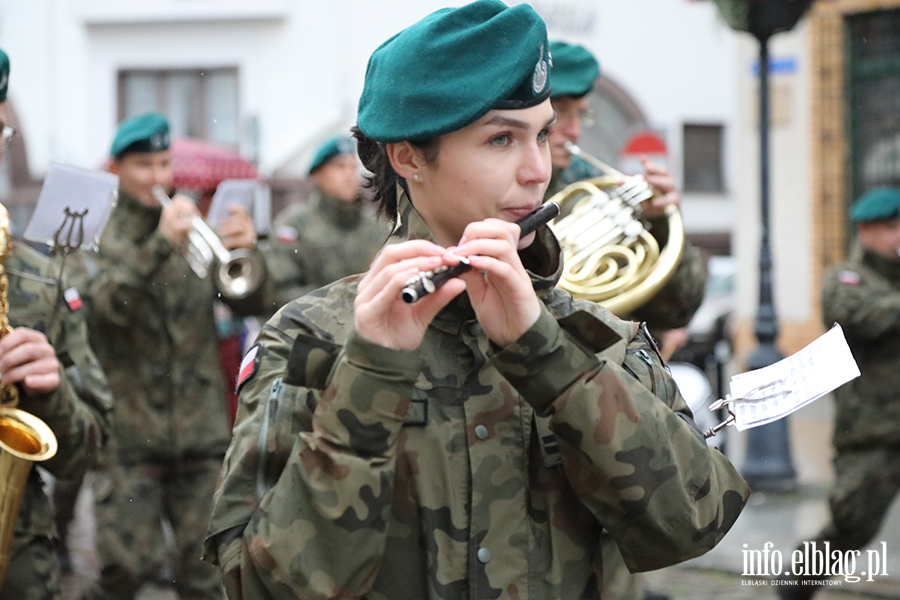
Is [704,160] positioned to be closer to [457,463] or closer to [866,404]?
[866,404]

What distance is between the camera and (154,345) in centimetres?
559

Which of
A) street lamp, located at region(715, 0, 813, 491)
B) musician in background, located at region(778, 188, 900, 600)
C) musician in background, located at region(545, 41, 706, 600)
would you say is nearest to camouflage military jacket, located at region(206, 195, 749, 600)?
musician in background, located at region(545, 41, 706, 600)

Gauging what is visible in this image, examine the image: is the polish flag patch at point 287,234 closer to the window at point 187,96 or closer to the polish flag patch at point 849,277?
the polish flag patch at point 849,277

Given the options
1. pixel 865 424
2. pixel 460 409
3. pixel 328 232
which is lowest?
pixel 865 424

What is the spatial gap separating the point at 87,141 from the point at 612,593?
21686mm

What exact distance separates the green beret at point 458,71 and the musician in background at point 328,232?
17.0 feet

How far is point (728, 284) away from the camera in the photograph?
61.5 feet

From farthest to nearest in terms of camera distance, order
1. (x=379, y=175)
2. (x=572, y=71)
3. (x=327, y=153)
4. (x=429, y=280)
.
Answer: (x=327, y=153) → (x=572, y=71) → (x=379, y=175) → (x=429, y=280)

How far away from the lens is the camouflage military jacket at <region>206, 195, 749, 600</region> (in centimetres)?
192

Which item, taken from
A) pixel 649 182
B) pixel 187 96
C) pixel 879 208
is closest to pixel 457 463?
pixel 649 182

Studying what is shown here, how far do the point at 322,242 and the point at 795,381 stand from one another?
5.76m

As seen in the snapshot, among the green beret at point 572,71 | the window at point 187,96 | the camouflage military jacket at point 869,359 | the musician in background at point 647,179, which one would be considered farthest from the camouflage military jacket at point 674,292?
the window at point 187,96

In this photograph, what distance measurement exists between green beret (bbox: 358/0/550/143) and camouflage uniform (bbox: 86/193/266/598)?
11.2 feet

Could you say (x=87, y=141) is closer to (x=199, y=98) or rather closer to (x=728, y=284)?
(x=199, y=98)
